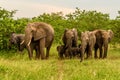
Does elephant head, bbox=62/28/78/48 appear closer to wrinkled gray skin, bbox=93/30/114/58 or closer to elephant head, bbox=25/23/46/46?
wrinkled gray skin, bbox=93/30/114/58

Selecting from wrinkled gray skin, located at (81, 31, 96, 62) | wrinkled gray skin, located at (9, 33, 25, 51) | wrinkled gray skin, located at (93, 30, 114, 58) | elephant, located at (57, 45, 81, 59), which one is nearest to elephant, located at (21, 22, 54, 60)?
elephant, located at (57, 45, 81, 59)

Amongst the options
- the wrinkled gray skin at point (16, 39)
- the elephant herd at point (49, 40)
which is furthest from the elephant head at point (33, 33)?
the wrinkled gray skin at point (16, 39)

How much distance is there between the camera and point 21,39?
82.5 ft

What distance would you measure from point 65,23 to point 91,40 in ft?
63.7

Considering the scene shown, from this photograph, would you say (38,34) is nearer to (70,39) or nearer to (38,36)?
(38,36)

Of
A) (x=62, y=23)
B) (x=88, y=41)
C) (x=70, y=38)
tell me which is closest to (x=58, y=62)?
(x=88, y=41)

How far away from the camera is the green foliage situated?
27.5 m

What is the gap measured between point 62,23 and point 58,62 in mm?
22632

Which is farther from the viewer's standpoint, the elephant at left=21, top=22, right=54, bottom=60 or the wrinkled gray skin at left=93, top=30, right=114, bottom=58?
the wrinkled gray skin at left=93, top=30, right=114, bottom=58

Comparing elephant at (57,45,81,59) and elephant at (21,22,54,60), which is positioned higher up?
elephant at (21,22,54,60)

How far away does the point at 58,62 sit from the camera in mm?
19656

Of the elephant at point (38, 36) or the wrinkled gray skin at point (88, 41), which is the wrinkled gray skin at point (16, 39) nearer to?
the elephant at point (38, 36)

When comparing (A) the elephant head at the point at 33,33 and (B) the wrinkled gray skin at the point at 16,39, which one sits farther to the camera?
(B) the wrinkled gray skin at the point at 16,39

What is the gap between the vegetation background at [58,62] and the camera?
12.1 m
